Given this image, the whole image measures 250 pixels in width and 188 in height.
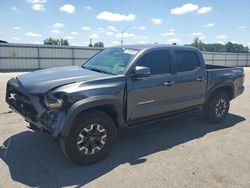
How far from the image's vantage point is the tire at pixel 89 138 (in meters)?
3.65

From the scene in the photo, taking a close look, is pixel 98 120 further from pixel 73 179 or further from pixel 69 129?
pixel 73 179

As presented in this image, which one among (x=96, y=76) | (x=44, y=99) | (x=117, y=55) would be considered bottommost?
(x=44, y=99)

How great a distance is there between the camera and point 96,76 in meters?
4.06

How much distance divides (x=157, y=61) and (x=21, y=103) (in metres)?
2.53

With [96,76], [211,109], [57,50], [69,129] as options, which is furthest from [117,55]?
[57,50]

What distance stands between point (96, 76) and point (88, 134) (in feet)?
3.07

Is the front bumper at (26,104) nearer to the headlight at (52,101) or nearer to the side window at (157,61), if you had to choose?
the headlight at (52,101)

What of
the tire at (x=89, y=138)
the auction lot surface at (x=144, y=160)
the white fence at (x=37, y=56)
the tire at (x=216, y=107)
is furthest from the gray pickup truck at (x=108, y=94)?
the white fence at (x=37, y=56)

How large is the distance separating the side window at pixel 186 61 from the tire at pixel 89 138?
6.66ft

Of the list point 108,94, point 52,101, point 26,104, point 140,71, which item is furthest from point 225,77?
point 26,104

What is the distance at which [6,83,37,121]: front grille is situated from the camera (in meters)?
3.74

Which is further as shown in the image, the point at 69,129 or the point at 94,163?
the point at 94,163

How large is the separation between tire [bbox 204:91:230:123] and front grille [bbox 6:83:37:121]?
4.07m

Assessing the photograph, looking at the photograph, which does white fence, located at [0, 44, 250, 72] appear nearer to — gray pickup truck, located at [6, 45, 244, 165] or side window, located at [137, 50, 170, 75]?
gray pickup truck, located at [6, 45, 244, 165]
